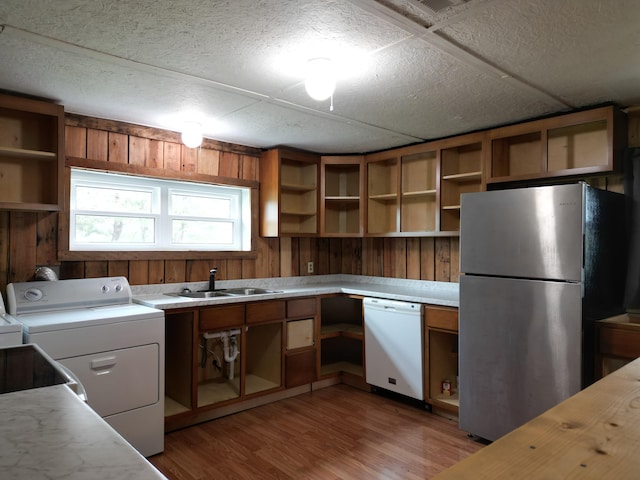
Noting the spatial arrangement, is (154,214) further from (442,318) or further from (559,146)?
(559,146)

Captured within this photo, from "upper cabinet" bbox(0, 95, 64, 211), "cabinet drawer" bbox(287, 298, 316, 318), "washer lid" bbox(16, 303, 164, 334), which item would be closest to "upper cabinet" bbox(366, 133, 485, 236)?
"cabinet drawer" bbox(287, 298, 316, 318)

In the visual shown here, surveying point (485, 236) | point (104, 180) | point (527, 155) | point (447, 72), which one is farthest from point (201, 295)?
point (527, 155)

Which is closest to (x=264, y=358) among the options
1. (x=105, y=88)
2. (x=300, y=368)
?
(x=300, y=368)

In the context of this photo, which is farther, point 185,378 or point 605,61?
point 185,378

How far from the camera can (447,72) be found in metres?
2.25

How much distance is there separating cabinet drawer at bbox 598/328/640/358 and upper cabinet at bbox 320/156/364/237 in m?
2.22

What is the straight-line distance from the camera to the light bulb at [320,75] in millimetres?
2070

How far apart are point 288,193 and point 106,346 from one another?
7.48ft

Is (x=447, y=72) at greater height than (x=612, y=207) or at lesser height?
greater

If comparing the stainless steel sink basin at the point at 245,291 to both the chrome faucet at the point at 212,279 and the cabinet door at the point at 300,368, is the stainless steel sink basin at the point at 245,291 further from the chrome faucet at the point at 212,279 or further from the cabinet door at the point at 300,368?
the cabinet door at the point at 300,368

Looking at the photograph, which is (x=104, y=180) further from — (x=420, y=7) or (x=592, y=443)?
(x=592, y=443)

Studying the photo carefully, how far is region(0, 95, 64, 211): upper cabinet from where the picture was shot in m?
2.66

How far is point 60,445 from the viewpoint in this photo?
0.72 metres

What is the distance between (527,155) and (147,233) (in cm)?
301
